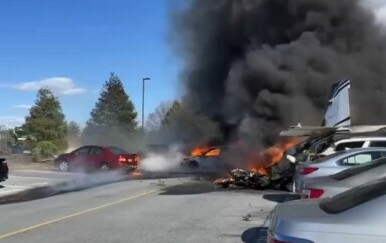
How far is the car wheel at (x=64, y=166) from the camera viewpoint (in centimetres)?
2658

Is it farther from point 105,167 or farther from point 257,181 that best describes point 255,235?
point 105,167

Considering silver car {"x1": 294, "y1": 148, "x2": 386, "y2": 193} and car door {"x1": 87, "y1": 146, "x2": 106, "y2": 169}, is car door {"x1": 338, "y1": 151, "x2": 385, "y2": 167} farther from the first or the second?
car door {"x1": 87, "y1": 146, "x2": 106, "y2": 169}

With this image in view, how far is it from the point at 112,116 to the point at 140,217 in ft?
146

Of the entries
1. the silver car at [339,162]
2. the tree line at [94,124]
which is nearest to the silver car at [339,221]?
the silver car at [339,162]

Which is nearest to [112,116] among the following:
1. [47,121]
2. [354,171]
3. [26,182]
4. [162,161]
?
[47,121]

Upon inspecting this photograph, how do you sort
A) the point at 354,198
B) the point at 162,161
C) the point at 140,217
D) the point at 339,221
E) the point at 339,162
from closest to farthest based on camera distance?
the point at 339,221, the point at 354,198, the point at 140,217, the point at 339,162, the point at 162,161

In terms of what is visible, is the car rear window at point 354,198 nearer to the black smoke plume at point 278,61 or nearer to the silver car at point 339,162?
the silver car at point 339,162

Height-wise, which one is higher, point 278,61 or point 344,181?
point 278,61

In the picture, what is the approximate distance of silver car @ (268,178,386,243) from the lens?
344 centimetres

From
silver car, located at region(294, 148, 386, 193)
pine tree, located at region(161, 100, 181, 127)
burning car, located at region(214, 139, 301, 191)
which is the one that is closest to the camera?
silver car, located at region(294, 148, 386, 193)

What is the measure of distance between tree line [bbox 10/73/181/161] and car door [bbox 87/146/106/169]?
1195 centimetres

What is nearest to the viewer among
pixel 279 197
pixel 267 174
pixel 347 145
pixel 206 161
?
pixel 347 145

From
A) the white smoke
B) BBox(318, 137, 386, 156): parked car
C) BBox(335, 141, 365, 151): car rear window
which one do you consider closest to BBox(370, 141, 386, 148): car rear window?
BBox(318, 137, 386, 156): parked car

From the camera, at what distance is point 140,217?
411 inches
